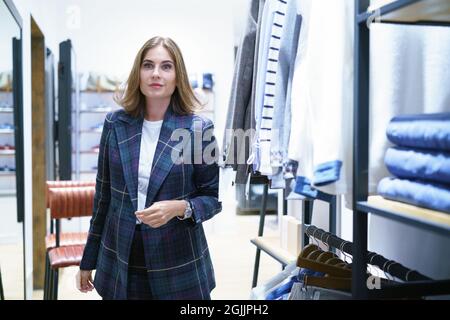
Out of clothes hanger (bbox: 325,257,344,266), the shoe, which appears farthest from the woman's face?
the shoe

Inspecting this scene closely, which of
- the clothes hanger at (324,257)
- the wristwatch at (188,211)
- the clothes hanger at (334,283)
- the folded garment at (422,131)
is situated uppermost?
the folded garment at (422,131)

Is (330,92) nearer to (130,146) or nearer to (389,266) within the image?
(389,266)

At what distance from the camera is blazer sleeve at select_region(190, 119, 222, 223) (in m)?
1.45

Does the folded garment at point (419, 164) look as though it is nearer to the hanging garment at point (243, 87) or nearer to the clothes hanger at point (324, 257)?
the clothes hanger at point (324, 257)

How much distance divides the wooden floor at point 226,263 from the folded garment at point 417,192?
1.73 meters

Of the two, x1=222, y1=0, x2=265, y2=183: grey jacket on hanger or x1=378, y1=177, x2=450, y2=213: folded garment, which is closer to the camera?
x1=378, y1=177, x2=450, y2=213: folded garment

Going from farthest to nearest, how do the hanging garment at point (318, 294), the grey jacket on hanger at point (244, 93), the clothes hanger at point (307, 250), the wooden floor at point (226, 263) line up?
the wooden floor at point (226, 263) → the grey jacket on hanger at point (244, 93) → the clothes hanger at point (307, 250) → the hanging garment at point (318, 294)

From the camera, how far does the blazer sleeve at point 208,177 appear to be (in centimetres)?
145

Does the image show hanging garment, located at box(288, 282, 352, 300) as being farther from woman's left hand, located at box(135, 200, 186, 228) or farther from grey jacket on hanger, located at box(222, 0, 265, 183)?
grey jacket on hanger, located at box(222, 0, 265, 183)

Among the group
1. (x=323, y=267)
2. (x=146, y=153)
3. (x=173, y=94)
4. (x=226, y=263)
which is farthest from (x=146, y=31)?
(x=323, y=267)

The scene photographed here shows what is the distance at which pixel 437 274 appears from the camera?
1204 mm

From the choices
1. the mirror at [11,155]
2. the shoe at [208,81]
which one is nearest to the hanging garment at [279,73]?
the mirror at [11,155]

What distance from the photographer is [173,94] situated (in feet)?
5.04
